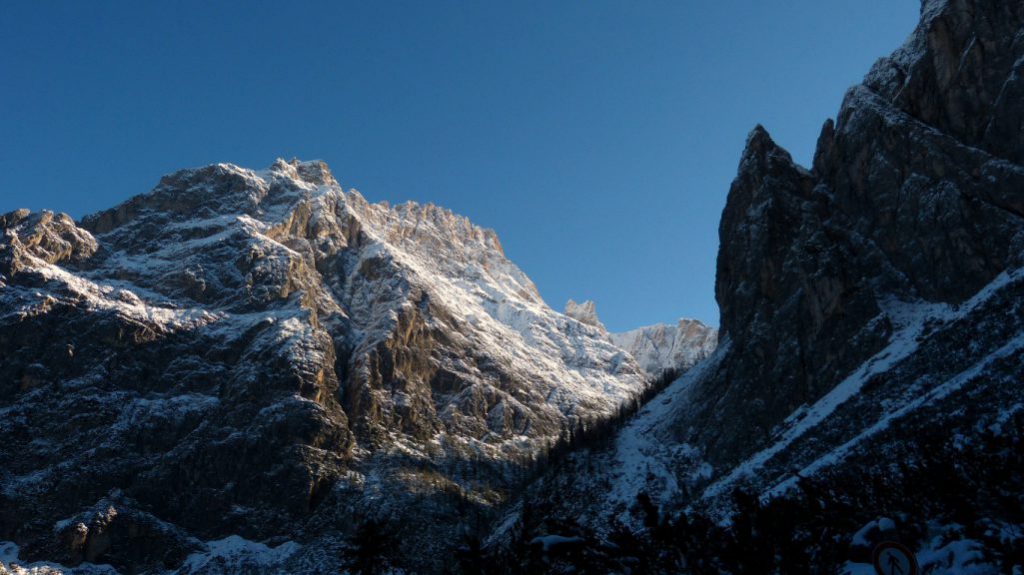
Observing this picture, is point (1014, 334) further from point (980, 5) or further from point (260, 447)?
point (260, 447)

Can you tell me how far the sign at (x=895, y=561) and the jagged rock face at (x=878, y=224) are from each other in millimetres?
82334

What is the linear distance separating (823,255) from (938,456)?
209ft

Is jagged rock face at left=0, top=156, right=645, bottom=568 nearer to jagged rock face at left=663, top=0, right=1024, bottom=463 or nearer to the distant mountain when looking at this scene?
the distant mountain

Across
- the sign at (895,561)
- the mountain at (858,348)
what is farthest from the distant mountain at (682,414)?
the sign at (895,561)

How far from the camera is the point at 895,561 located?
1811 cm

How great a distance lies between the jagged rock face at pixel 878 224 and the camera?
95.1 metres

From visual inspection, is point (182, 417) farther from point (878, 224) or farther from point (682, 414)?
point (878, 224)

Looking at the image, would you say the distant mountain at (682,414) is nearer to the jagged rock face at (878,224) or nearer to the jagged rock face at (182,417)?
the jagged rock face at (878,224)

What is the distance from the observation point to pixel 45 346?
17025 centimetres

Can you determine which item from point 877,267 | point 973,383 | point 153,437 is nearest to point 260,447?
point 153,437

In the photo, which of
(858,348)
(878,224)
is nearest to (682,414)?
(858,348)

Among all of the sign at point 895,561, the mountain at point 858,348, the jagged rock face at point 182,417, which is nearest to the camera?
the sign at point 895,561

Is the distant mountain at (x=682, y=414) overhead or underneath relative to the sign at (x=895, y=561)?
overhead

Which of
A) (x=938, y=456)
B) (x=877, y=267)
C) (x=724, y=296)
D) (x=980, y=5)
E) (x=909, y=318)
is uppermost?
(x=980, y=5)
